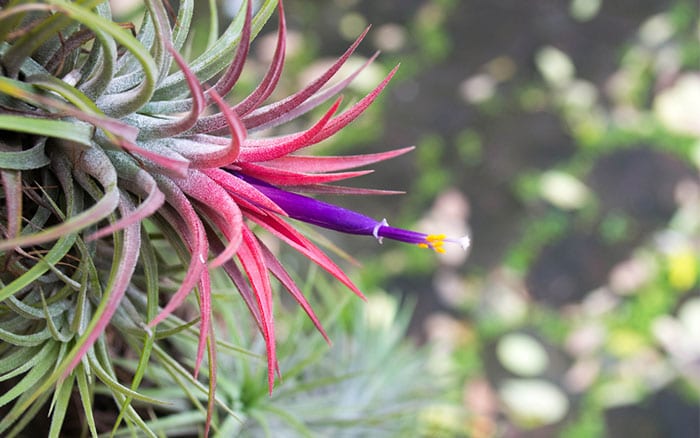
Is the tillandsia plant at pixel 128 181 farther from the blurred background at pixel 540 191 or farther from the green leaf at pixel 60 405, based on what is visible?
the blurred background at pixel 540 191

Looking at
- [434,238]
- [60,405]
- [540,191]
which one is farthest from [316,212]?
[540,191]

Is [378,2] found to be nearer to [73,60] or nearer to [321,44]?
[321,44]

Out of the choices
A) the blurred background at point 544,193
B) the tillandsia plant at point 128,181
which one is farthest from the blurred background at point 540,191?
the tillandsia plant at point 128,181

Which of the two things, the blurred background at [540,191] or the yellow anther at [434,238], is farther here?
the blurred background at [540,191]

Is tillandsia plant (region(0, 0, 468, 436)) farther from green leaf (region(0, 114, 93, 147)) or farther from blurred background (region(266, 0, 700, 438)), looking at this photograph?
blurred background (region(266, 0, 700, 438))

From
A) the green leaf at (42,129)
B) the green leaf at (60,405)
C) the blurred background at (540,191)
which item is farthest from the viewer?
the blurred background at (540,191)

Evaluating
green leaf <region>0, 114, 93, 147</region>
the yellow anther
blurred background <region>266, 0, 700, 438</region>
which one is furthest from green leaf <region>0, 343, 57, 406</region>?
blurred background <region>266, 0, 700, 438</region>

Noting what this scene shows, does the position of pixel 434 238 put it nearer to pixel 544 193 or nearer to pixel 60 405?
pixel 60 405
